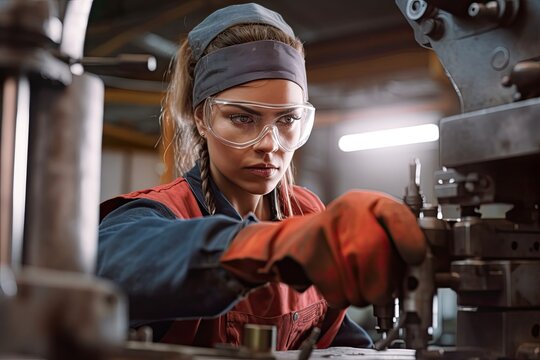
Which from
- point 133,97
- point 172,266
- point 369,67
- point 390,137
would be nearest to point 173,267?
point 172,266

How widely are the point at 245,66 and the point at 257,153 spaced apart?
0.75 feet

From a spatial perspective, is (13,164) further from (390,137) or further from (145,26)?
(390,137)

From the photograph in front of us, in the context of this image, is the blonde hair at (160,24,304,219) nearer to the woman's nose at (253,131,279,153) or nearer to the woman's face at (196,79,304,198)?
the woman's face at (196,79,304,198)

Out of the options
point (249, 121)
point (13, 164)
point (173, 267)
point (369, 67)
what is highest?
point (369, 67)

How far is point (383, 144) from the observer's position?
6355 millimetres

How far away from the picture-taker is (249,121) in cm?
175

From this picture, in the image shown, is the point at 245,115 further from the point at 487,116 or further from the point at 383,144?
the point at 383,144

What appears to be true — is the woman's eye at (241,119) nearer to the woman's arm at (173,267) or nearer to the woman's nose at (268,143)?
the woman's nose at (268,143)

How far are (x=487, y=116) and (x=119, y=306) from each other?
72 cm

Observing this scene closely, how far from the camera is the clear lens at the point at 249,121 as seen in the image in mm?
1727

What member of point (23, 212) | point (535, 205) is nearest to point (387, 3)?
point (535, 205)

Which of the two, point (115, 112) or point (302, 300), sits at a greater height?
point (115, 112)

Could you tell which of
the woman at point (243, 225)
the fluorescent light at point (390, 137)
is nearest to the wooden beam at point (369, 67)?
the fluorescent light at point (390, 137)

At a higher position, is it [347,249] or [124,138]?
[124,138]
